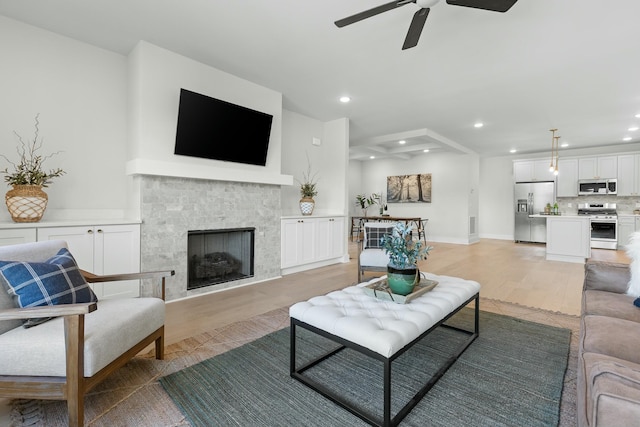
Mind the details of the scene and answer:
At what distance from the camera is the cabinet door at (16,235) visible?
247 centimetres

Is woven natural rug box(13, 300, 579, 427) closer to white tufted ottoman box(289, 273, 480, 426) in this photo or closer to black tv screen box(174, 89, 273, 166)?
white tufted ottoman box(289, 273, 480, 426)

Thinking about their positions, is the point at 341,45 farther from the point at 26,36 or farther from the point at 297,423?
the point at 297,423

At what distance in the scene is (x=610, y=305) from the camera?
71.6 inches

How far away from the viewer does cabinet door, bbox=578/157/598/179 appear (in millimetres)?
7570

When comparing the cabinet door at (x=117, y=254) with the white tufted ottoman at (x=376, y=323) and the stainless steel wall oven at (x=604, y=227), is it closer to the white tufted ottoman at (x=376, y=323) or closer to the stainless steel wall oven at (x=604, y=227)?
the white tufted ottoman at (x=376, y=323)

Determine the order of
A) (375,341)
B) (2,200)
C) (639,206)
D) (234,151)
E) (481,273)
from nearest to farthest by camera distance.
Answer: (375,341), (2,200), (234,151), (481,273), (639,206)

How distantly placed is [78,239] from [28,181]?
66cm

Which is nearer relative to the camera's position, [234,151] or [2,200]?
[2,200]

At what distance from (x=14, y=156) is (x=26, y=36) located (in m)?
1.15

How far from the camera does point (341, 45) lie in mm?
3119

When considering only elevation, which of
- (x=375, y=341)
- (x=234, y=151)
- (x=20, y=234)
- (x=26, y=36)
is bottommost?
(x=375, y=341)

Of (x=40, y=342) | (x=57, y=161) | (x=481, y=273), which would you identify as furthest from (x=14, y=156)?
(x=481, y=273)

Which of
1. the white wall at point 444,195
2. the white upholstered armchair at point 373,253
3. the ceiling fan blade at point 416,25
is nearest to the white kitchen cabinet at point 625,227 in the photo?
the white wall at point 444,195

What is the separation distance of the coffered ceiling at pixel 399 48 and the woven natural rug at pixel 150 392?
2.70m
